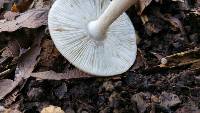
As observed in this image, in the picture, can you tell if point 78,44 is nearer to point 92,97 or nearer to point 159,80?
point 92,97

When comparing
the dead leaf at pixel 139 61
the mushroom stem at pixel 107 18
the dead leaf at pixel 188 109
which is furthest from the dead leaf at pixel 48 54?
the dead leaf at pixel 188 109

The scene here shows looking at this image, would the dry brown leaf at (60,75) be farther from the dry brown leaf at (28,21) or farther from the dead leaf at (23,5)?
the dead leaf at (23,5)

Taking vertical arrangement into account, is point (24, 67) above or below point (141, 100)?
above

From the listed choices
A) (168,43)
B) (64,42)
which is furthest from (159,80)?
(64,42)

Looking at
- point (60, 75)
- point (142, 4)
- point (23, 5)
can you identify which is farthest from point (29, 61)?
point (142, 4)

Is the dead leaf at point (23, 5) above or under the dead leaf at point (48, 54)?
above

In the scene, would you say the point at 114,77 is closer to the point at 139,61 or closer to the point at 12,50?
the point at 139,61
